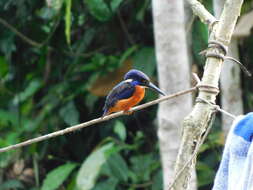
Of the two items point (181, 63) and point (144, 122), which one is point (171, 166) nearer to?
point (181, 63)

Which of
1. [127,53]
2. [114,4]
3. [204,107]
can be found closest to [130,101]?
[204,107]

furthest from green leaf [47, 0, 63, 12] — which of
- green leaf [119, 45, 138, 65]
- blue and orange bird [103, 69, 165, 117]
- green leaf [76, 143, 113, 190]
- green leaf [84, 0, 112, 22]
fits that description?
blue and orange bird [103, 69, 165, 117]

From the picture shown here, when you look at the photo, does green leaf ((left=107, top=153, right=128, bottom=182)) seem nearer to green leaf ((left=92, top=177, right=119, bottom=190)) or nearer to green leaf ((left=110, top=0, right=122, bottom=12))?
green leaf ((left=92, top=177, right=119, bottom=190))

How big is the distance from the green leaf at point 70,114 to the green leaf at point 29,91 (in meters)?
0.28

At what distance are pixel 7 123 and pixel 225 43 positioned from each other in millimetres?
3448

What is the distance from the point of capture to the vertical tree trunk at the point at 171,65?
3441mm

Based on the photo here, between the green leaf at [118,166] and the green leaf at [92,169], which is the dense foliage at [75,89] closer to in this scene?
the green leaf at [118,166]

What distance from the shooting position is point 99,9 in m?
4.45

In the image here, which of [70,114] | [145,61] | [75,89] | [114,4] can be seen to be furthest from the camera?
[75,89]

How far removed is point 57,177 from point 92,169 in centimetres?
41

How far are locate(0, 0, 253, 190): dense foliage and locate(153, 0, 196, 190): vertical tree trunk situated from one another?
94 centimetres

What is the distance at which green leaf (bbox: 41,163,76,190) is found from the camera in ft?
14.9

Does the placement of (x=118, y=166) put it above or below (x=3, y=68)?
below

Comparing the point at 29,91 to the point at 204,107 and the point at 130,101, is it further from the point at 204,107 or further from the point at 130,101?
the point at 204,107
